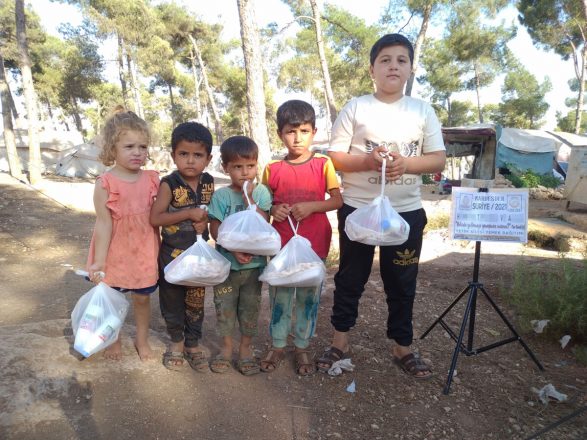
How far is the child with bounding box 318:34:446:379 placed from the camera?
2174mm

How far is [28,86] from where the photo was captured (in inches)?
464

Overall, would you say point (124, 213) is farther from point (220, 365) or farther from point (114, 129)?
point (220, 365)

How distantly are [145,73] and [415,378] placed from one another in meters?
22.7

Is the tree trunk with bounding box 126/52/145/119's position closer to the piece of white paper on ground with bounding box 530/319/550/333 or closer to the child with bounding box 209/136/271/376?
the child with bounding box 209/136/271/376

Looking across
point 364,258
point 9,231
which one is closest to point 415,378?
point 364,258

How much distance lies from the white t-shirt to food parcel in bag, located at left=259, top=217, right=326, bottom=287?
18.0 inches

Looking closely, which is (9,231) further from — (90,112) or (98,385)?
(90,112)

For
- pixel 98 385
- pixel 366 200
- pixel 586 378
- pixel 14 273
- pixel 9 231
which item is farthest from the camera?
pixel 9 231

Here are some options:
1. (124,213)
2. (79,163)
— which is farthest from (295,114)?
(79,163)

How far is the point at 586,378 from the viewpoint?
2.45m

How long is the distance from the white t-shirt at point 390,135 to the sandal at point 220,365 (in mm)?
1216

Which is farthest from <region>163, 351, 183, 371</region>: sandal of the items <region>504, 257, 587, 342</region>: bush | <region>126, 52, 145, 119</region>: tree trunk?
<region>126, 52, 145, 119</region>: tree trunk

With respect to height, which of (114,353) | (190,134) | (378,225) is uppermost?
(190,134)

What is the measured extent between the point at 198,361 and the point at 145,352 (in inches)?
13.8
